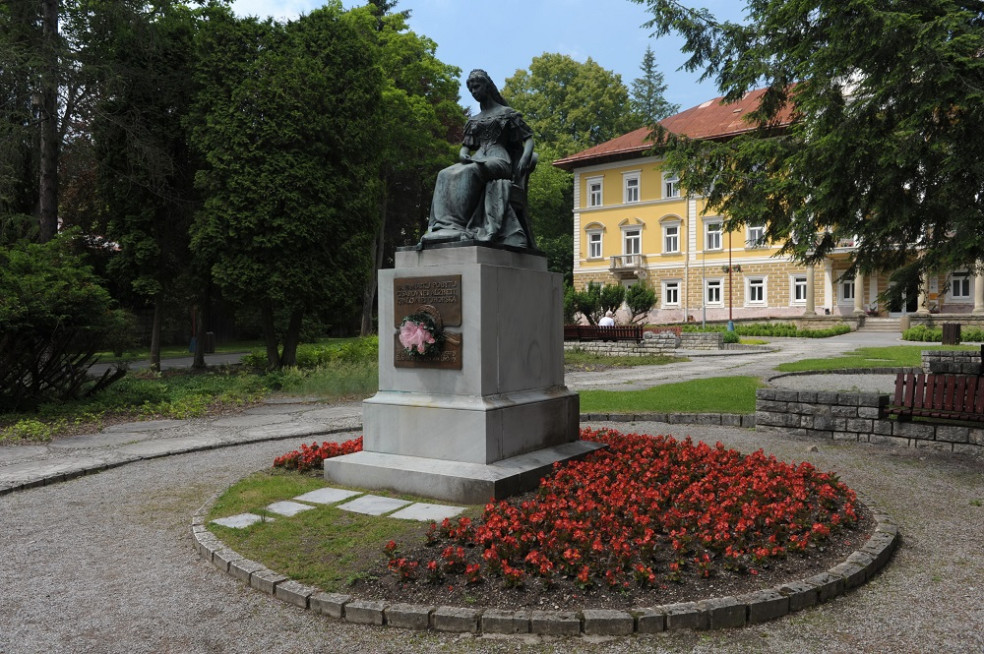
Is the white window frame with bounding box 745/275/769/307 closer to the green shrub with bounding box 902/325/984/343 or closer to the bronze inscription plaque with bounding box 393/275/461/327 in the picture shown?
the green shrub with bounding box 902/325/984/343

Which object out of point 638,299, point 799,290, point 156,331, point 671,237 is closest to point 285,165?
point 156,331

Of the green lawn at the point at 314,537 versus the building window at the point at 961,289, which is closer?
the green lawn at the point at 314,537

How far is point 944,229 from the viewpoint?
8078mm

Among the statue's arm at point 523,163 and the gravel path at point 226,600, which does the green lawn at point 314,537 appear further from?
the statue's arm at point 523,163

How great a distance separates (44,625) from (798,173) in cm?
965

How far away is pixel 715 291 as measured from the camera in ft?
151

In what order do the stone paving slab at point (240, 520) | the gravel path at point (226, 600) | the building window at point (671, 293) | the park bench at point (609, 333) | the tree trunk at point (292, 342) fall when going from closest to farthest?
1. the gravel path at point (226, 600)
2. the stone paving slab at point (240, 520)
3. the tree trunk at point (292, 342)
4. the park bench at point (609, 333)
5. the building window at point (671, 293)

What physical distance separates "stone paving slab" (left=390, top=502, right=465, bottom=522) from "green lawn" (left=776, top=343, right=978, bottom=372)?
13266 mm

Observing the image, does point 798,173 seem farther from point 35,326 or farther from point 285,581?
point 35,326

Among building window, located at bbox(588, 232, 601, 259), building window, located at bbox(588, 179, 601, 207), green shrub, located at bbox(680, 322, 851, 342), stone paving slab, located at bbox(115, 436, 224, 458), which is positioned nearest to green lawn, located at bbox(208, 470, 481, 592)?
stone paving slab, located at bbox(115, 436, 224, 458)

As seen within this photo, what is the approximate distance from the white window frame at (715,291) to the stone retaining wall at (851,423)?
37.6m

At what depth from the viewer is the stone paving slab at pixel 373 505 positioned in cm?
541

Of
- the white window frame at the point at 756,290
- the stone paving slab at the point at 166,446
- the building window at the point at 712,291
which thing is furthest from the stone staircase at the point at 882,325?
the stone paving slab at the point at 166,446

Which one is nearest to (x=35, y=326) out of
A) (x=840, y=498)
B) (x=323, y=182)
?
(x=323, y=182)
